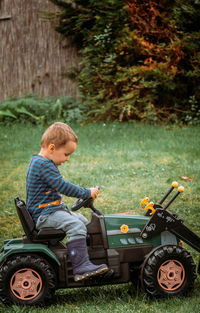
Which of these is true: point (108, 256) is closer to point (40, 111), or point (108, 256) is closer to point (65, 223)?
point (65, 223)

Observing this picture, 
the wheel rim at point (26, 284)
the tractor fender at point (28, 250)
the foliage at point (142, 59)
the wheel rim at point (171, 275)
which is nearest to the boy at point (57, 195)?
the tractor fender at point (28, 250)

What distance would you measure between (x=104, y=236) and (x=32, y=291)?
69 cm

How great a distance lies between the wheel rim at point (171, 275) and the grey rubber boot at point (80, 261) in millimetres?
469

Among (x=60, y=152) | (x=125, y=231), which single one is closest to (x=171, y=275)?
(x=125, y=231)

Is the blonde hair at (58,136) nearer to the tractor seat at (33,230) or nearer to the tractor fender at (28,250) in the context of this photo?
the tractor seat at (33,230)

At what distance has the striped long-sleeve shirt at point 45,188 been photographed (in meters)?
3.49

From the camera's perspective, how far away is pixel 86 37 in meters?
12.6

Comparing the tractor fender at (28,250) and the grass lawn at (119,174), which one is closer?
the tractor fender at (28,250)

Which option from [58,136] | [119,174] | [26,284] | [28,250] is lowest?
[119,174]

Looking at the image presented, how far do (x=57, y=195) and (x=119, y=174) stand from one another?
4.01m

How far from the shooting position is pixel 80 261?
3430mm

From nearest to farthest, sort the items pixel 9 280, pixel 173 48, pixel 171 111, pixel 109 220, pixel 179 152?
pixel 9 280 < pixel 109 220 < pixel 179 152 < pixel 173 48 < pixel 171 111

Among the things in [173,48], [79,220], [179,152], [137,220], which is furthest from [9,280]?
[173,48]

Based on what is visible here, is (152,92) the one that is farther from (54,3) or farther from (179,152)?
(54,3)
